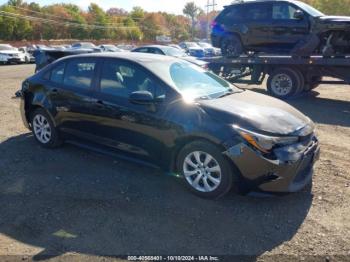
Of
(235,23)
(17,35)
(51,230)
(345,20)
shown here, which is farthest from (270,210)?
(17,35)

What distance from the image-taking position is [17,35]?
71.4 m

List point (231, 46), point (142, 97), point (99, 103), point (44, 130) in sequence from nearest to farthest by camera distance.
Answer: point (142, 97) < point (99, 103) < point (44, 130) < point (231, 46)

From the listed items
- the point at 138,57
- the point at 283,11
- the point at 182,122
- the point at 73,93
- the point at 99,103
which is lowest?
the point at 182,122

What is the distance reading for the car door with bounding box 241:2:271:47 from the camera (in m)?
12.0

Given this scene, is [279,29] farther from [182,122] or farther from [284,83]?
[182,122]

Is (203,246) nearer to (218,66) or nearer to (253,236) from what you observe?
(253,236)

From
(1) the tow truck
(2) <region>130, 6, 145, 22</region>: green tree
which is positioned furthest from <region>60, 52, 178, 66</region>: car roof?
(2) <region>130, 6, 145, 22</region>: green tree

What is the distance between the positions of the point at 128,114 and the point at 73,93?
1198 mm

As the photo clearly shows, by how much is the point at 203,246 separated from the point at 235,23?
33.4 ft

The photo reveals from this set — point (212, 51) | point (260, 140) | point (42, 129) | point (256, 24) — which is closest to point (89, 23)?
point (212, 51)

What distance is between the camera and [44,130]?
6395 mm

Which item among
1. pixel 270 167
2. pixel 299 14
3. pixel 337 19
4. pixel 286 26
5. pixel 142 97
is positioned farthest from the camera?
pixel 286 26

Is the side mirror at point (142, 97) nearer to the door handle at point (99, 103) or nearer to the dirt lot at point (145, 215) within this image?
the door handle at point (99, 103)

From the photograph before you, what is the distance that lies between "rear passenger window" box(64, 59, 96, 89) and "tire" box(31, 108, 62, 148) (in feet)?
2.48
